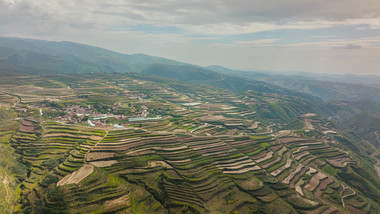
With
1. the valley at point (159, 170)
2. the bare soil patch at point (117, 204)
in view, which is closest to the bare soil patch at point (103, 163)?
the valley at point (159, 170)

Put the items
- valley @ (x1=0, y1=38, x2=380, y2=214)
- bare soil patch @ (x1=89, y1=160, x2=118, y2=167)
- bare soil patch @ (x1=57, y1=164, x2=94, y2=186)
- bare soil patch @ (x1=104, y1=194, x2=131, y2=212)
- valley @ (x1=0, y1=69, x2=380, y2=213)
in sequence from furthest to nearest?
1. bare soil patch @ (x1=89, y1=160, x2=118, y2=167)
2. bare soil patch @ (x1=57, y1=164, x2=94, y2=186)
3. valley @ (x1=0, y1=69, x2=380, y2=213)
4. valley @ (x1=0, y1=38, x2=380, y2=214)
5. bare soil patch @ (x1=104, y1=194, x2=131, y2=212)

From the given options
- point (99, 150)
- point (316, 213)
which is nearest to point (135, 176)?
point (99, 150)

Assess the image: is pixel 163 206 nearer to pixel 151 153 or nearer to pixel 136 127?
pixel 151 153

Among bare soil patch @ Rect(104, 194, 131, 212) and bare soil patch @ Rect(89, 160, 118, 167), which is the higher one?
bare soil patch @ Rect(89, 160, 118, 167)

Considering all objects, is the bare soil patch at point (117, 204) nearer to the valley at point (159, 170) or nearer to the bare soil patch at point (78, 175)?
the valley at point (159, 170)

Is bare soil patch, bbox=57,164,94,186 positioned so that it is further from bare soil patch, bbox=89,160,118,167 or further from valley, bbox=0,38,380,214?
bare soil patch, bbox=89,160,118,167

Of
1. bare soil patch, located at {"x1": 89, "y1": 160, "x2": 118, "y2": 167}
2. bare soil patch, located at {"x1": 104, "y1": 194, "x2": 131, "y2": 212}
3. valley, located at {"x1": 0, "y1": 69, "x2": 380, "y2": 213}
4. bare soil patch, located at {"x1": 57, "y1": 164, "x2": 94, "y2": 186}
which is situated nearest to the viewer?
bare soil patch, located at {"x1": 104, "y1": 194, "x2": 131, "y2": 212}

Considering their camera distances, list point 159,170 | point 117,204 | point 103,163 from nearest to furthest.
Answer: point 117,204, point 103,163, point 159,170

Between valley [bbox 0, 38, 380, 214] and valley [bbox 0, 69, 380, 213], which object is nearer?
valley [bbox 0, 38, 380, 214]

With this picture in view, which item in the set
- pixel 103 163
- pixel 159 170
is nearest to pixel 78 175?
pixel 103 163

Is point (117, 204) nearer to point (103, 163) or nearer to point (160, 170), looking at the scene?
point (160, 170)

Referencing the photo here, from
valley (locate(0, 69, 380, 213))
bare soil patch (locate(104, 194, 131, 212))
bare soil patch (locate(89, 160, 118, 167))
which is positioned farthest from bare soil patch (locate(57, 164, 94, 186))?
bare soil patch (locate(104, 194, 131, 212))
